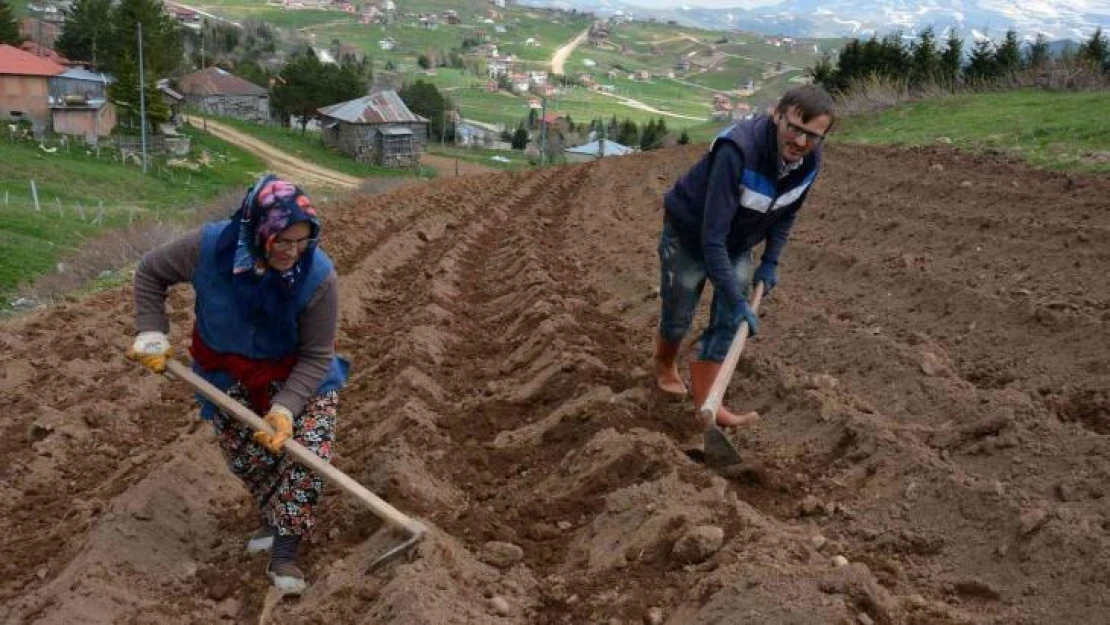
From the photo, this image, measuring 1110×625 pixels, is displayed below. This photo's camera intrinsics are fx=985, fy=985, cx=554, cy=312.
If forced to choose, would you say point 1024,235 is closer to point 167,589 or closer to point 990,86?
point 167,589

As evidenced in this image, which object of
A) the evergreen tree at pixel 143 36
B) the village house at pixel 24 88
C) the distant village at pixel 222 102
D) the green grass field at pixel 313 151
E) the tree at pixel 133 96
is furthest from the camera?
the evergreen tree at pixel 143 36

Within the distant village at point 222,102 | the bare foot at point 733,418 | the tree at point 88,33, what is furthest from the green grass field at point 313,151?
the bare foot at point 733,418

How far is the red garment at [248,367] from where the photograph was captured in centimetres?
371

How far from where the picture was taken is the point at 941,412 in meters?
4.90

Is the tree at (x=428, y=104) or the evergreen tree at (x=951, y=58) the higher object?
the evergreen tree at (x=951, y=58)

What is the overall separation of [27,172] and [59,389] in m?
24.3

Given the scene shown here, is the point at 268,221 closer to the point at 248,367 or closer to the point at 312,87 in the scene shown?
the point at 248,367

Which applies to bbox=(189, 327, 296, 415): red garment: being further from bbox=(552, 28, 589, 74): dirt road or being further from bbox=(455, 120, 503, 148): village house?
bbox=(552, 28, 589, 74): dirt road

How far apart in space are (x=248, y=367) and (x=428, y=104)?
52935 mm

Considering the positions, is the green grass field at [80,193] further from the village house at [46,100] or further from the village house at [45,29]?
the village house at [45,29]

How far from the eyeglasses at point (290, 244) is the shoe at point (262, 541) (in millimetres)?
1347

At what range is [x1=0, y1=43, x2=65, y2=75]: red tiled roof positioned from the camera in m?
36.6

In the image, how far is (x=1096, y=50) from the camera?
21.2 meters

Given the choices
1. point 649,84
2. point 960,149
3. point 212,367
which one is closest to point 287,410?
point 212,367
